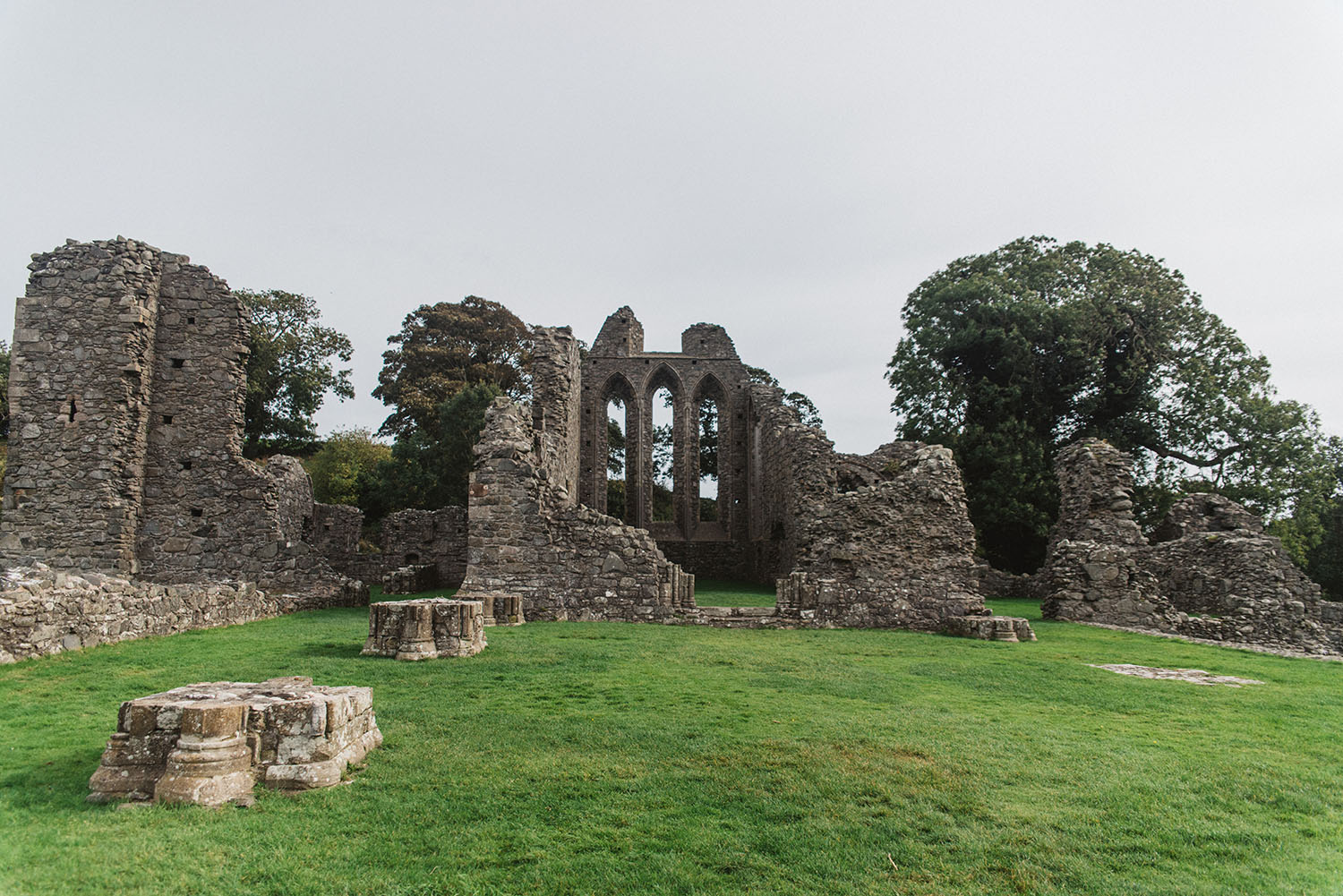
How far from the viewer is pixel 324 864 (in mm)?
3379

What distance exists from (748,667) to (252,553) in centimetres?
1083

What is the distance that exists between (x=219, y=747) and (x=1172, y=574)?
18718mm

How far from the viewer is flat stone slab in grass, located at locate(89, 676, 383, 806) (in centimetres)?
396

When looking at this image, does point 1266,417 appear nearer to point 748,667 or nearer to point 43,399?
point 748,667

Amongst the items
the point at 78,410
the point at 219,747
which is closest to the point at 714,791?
the point at 219,747

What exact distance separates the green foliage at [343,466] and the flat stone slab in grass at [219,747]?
88.3 ft

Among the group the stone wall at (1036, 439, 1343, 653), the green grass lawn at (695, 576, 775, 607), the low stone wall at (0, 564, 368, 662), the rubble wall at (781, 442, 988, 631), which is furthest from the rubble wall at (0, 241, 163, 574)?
the stone wall at (1036, 439, 1343, 653)

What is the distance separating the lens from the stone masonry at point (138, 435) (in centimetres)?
1389

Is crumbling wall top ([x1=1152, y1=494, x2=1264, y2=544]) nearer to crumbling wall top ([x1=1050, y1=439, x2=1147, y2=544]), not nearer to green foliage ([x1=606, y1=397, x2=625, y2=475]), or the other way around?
crumbling wall top ([x1=1050, y1=439, x2=1147, y2=544])

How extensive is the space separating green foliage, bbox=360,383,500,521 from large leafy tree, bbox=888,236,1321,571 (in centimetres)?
1537

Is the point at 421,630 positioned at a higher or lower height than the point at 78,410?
lower

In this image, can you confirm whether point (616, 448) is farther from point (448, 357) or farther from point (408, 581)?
point (408, 581)

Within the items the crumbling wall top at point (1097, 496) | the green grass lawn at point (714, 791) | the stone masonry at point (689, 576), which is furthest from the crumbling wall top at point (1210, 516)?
the green grass lawn at point (714, 791)

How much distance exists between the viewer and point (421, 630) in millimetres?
8141
